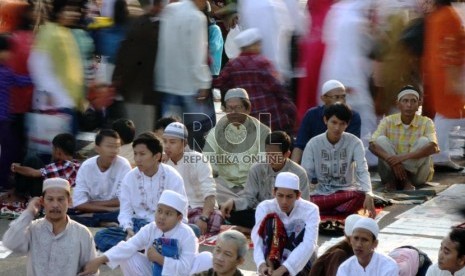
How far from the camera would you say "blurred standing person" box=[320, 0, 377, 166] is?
39.5ft

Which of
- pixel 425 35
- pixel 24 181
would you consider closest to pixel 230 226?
pixel 24 181

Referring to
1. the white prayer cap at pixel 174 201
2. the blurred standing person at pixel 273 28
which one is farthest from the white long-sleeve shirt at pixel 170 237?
the blurred standing person at pixel 273 28

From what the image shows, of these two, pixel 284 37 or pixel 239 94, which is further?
pixel 284 37

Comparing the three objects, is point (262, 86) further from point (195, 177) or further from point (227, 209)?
point (227, 209)

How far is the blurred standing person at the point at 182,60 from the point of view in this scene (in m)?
Result: 11.4

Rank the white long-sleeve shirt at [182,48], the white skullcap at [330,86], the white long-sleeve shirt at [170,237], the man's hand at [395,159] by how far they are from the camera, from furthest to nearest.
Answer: the man's hand at [395,159], the white long-sleeve shirt at [182,48], the white skullcap at [330,86], the white long-sleeve shirt at [170,237]

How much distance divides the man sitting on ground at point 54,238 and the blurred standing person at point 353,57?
448 centimetres

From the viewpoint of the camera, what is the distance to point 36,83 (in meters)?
11.1

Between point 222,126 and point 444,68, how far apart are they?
6.79 feet

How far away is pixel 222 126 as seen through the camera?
11.0 metres

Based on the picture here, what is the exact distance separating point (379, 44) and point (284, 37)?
98 cm

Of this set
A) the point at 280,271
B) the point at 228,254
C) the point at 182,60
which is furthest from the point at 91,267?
the point at 182,60

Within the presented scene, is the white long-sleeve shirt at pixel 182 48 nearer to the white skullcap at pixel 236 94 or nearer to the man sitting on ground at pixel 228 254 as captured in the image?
the white skullcap at pixel 236 94

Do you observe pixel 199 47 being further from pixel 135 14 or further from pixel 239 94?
pixel 135 14
